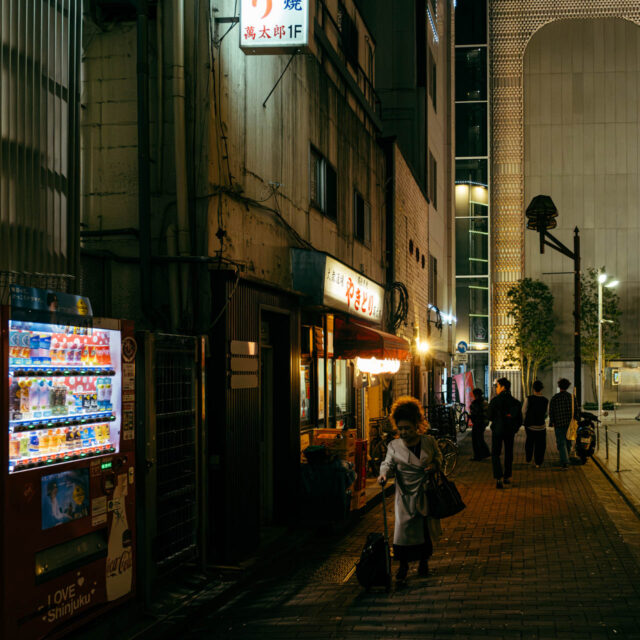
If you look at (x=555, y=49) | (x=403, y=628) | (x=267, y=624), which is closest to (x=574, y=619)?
(x=403, y=628)

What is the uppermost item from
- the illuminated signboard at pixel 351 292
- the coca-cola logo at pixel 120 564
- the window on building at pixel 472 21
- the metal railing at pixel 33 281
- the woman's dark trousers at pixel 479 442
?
the window on building at pixel 472 21

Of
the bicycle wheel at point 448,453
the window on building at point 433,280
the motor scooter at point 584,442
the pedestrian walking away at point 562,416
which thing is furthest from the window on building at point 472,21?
the bicycle wheel at point 448,453

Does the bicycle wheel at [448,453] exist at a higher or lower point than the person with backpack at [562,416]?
lower

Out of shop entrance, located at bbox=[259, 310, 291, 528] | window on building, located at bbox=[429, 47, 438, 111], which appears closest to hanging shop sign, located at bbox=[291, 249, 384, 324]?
shop entrance, located at bbox=[259, 310, 291, 528]

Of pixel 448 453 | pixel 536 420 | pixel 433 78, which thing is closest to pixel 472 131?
pixel 433 78

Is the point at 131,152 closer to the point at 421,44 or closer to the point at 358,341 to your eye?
the point at 358,341

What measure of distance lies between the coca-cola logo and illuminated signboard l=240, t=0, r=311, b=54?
5.69 m

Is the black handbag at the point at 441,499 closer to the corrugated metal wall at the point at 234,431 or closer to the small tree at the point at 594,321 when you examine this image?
the corrugated metal wall at the point at 234,431

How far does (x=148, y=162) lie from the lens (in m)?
8.59

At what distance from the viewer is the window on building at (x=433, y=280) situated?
29.9 meters

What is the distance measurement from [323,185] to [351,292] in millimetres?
→ 1962

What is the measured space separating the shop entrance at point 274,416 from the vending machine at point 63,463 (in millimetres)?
4659

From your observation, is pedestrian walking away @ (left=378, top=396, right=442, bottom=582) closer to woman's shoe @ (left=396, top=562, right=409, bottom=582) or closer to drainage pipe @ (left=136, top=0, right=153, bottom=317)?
woman's shoe @ (left=396, top=562, right=409, bottom=582)

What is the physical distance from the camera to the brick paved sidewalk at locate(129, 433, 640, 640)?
6.76 meters
